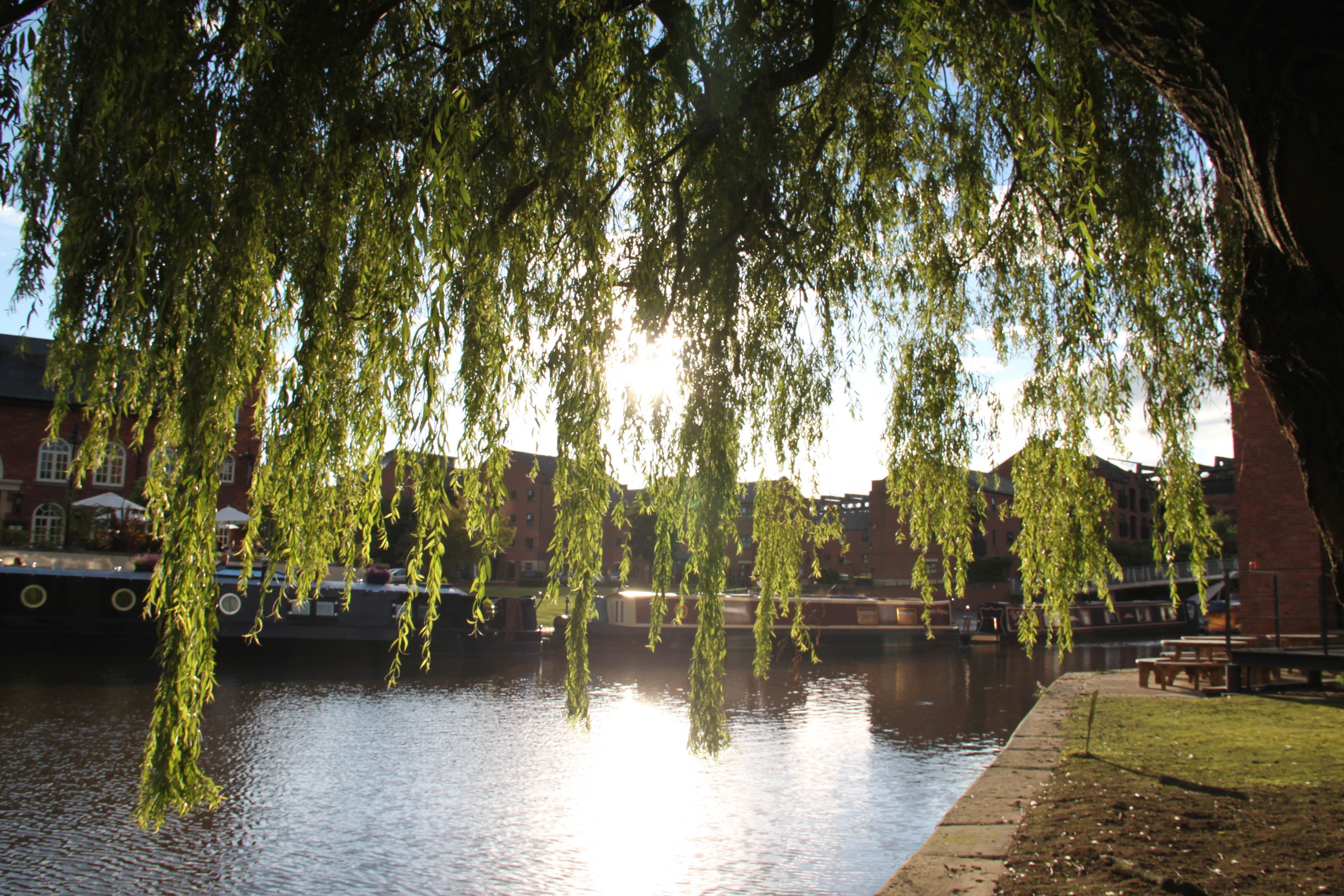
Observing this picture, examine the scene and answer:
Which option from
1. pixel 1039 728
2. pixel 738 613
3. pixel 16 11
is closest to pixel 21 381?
pixel 738 613

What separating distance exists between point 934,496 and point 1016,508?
67cm

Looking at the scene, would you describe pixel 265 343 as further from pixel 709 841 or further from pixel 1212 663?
pixel 1212 663

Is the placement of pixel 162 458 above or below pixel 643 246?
below

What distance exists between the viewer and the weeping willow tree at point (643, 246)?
3.44 m

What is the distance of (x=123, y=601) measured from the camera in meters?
18.0

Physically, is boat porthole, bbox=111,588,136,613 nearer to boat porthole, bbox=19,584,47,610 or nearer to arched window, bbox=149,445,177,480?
boat porthole, bbox=19,584,47,610

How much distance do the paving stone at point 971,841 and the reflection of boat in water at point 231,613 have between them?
1116cm

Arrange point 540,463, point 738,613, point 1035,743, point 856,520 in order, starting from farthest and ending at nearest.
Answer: point 540,463, point 856,520, point 738,613, point 1035,743

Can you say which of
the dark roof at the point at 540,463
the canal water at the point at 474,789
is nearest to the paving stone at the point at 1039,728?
the canal water at the point at 474,789

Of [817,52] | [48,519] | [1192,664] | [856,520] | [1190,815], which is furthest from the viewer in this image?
[856,520]

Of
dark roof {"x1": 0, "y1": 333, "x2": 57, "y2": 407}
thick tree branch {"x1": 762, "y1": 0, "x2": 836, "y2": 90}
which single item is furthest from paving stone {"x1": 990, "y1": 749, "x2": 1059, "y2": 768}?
dark roof {"x1": 0, "y1": 333, "x2": 57, "y2": 407}

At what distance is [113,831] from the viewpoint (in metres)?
7.26

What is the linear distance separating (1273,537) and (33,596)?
75.0 ft

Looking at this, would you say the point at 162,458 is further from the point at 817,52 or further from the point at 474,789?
the point at 474,789
